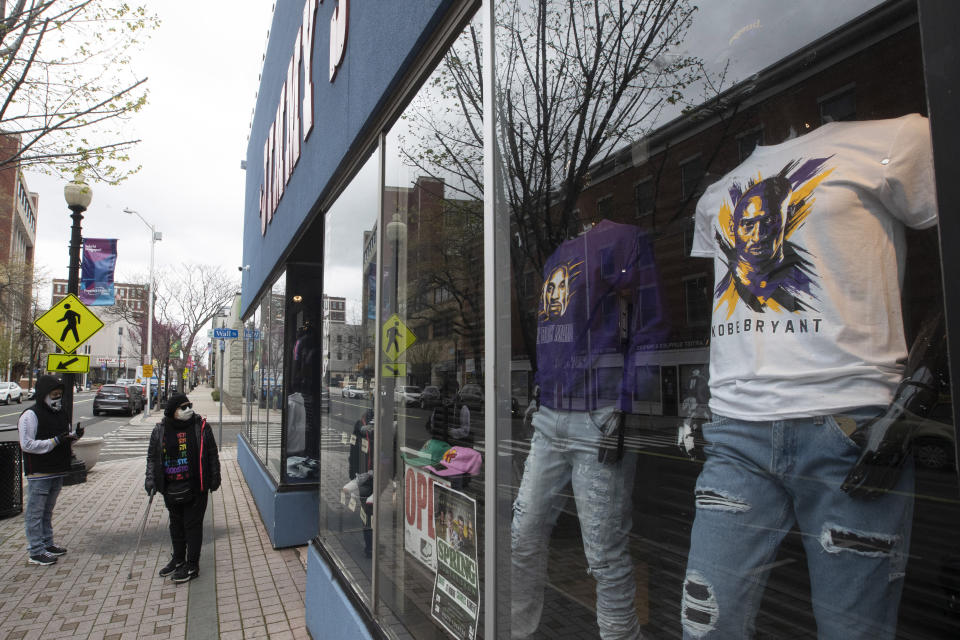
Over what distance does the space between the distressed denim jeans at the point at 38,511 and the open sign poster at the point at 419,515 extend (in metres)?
5.10

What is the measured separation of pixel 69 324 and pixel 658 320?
965cm

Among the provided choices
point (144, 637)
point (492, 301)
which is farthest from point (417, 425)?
point (144, 637)

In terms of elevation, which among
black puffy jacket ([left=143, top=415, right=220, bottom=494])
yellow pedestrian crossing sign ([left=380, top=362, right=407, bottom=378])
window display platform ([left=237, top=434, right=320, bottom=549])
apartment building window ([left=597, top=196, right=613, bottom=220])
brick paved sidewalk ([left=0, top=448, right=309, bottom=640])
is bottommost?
brick paved sidewalk ([left=0, top=448, right=309, bottom=640])

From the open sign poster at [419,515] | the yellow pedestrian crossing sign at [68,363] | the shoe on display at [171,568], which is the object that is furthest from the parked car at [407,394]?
the yellow pedestrian crossing sign at [68,363]

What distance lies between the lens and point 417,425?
2914 millimetres

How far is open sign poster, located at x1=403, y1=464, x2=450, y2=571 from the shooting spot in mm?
2617

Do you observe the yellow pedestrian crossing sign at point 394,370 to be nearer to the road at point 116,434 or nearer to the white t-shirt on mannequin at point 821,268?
the white t-shirt on mannequin at point 821,268

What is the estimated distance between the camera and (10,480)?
8070mm

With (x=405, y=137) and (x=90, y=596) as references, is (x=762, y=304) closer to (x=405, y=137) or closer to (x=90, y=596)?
(x=405, y=137)

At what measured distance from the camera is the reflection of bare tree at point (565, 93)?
5.75 ft

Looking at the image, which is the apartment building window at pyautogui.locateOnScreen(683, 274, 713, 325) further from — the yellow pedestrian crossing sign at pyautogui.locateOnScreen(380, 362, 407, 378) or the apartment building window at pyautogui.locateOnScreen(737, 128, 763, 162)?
the yellow pedestrian crossing sign at pyautogui.locateOnScreen(380, 362, 407, 378)

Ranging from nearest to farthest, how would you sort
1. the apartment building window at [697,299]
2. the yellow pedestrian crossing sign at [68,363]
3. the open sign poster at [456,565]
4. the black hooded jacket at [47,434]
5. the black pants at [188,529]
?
1. the apartment building window at [697,299]
2. the open sign poster at [456,565]
3. the black pants at [188,529]
4. the black hooded jacket at [47,434]
5. the yellow pedestrian crossing sign at [68,363]

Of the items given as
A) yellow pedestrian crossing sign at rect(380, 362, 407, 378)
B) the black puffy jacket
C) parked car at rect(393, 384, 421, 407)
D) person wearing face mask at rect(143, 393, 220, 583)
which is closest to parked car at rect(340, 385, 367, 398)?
yellow pedestrian crossing sign at rect(380, 362, 407, 378)

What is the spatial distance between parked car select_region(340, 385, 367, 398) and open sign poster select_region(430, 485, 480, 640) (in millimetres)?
1579
